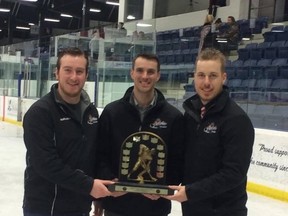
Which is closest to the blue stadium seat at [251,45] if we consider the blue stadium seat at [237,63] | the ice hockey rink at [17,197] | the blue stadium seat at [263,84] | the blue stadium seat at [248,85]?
the blue stadium seat at [237,63]

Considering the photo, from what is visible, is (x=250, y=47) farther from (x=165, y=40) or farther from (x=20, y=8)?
(x=20, y=8)

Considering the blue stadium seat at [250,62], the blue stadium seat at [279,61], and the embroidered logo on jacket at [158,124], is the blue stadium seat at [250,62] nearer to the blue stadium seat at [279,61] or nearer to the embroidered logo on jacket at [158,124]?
the blue stadium seat at [279,61]

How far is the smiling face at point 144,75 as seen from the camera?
1.61 meters

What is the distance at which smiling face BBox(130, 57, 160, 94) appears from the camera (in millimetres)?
1605

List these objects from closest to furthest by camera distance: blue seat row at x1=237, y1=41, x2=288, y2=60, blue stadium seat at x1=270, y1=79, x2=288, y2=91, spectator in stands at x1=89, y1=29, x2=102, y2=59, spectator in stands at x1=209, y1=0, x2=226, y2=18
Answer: blue stadium seat at x1=270, y1=79, x2=288, y2=91
spectator in stands at x1=89, y1=29, x2=102, y2=59
blue seat row at x1=237, y1=41, x2=288, y2=60
spectator in stands at x1=209, y1=0, x2=226, y2=18

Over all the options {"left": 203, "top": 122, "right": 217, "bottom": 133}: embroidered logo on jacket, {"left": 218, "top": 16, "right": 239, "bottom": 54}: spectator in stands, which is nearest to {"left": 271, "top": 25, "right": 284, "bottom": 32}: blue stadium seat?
{"left": 218, "top": 16, "right": 239, "bottom": 54}: spectator in stands

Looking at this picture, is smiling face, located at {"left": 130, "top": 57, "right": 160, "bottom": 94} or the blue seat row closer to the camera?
smiling face, located at {"left": 130, "top": 57, "right": 160, "bottom": 94}

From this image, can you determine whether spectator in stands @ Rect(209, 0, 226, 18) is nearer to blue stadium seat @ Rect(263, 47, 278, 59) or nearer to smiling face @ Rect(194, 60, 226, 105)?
blue stadium seat @ Rect(263, 47, 278, 59)

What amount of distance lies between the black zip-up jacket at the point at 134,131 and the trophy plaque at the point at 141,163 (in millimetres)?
100

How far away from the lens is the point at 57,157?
1467 millimetres

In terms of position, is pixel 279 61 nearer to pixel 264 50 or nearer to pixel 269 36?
pixel 264 50

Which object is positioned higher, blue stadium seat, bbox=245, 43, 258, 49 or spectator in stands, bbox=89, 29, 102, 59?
blue stadium seat, bbox=245, 43, 258, 49

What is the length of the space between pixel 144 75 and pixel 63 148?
0.39 m

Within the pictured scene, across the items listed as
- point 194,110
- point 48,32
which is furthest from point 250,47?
point 48,32
